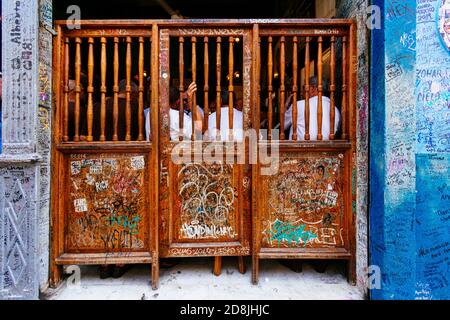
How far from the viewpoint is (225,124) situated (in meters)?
3.37

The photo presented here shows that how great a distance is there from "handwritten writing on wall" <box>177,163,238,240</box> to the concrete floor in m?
0.55

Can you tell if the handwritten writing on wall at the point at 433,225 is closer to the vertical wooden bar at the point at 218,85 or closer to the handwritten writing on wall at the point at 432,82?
the handwritten writing on wall at the point at 432,82

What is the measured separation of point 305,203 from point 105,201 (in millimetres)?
2473

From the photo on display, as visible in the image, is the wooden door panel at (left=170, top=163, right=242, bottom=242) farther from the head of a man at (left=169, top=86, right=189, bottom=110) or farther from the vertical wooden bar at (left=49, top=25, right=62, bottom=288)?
the vertical wooden bar at (left=49, top=25, right=62, bottom=288)

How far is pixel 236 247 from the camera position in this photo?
3.30 metres

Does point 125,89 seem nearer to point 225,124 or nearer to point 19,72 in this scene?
point 19,72

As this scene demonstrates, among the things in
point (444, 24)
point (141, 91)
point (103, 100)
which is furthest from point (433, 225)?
point (103, 100)

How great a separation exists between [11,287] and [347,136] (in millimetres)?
4221

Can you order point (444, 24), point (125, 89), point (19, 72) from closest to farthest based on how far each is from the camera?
point (444, 24) < point (19, 72) < point (125, 89)

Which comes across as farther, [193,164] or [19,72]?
[193,164]

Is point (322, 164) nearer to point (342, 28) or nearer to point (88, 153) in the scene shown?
point (342, 28)

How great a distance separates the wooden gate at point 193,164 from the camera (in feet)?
10.5

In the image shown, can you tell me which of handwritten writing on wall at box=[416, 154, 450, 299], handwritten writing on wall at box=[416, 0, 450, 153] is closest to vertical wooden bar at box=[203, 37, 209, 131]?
handwritten writing on wall at box=[416, 0, 450, 153]

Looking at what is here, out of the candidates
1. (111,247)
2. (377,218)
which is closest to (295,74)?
(377,218)
